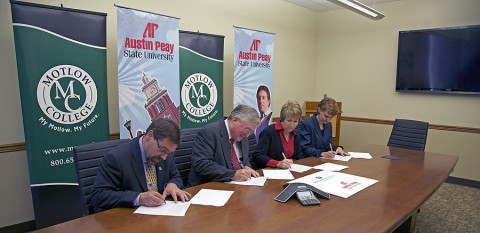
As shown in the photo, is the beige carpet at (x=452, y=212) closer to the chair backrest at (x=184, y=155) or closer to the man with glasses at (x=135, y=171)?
the chair backrest at (x=184, y=155)

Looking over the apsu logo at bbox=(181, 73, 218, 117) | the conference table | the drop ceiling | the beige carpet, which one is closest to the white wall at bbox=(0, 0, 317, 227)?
the drop ceiling

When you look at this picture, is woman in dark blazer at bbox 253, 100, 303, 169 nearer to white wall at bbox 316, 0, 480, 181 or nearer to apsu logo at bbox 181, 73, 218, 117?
apsu logo at bbox 181, 73, 218, 117

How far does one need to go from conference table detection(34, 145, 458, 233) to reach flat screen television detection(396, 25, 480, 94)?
296 cm

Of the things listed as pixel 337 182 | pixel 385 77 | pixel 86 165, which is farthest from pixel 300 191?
pixel 385 77

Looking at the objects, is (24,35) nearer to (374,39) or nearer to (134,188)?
(134,188)

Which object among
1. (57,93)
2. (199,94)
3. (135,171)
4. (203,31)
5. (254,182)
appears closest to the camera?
(135,171)

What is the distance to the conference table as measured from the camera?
55.6 inches

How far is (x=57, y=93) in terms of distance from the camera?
8.96 feet

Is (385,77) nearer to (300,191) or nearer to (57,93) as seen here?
(300,191)

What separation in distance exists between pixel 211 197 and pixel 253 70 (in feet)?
9.20

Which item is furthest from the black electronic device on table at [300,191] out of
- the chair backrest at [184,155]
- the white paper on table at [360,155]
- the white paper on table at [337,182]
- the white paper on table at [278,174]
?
the white paper on table at [360,155]

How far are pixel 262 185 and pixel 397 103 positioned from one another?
3.97 metres

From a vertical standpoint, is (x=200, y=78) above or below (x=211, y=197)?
above

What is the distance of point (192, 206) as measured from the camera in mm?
1647
